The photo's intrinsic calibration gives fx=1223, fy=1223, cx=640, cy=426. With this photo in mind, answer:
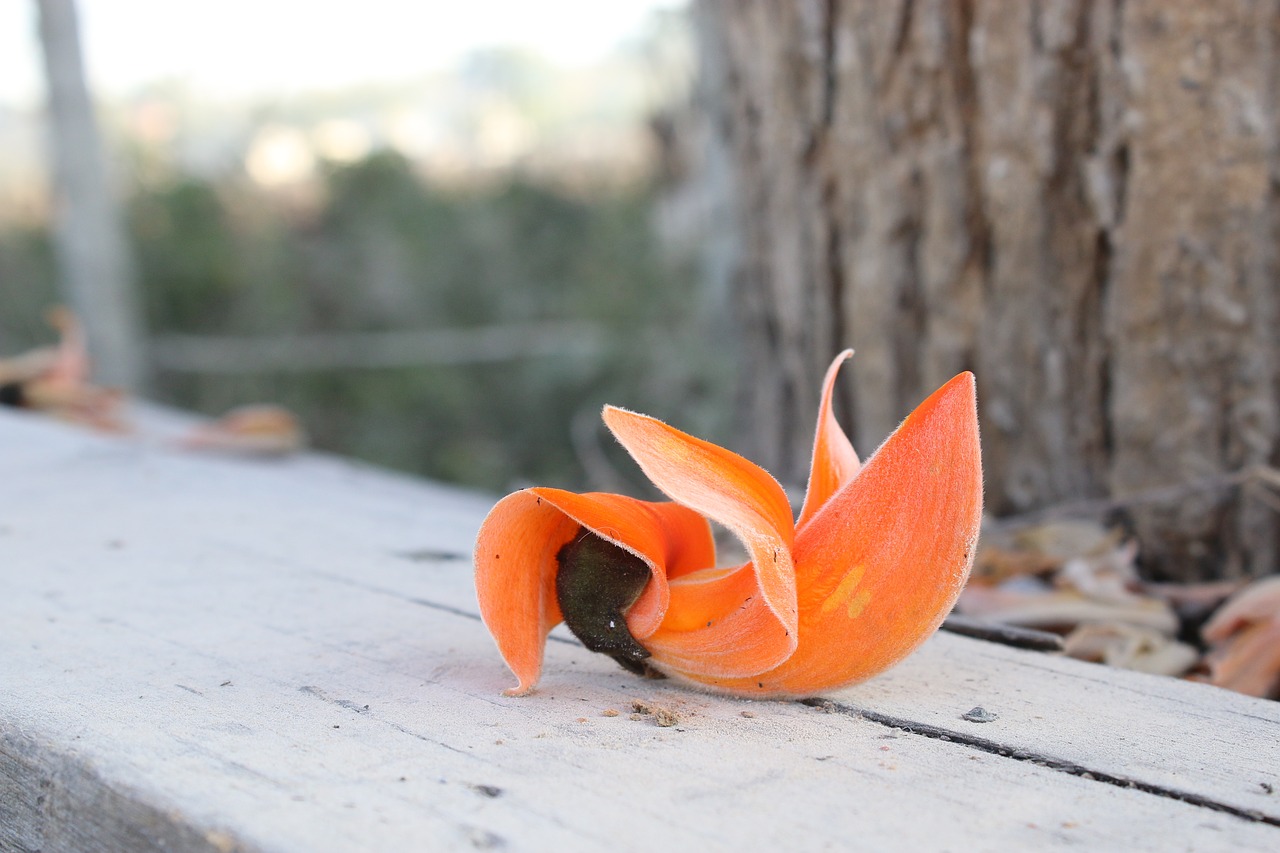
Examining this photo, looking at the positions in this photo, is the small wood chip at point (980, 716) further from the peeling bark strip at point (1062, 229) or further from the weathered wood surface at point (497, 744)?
the peeling bark strip at point (1062, 229)

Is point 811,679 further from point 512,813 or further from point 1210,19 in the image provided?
point 1210,19

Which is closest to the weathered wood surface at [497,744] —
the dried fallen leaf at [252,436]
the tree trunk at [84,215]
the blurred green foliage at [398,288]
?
the dried fallen leaf at [252,436]

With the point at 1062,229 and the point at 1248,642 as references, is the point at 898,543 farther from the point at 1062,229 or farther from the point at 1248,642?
the point at 1062,229

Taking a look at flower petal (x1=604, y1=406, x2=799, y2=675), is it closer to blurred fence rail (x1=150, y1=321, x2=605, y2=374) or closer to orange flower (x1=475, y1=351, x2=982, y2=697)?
orange flower (x1=475, y1=351, x2=982, y2=697)

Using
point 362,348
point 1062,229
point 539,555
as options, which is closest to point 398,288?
point 362,348

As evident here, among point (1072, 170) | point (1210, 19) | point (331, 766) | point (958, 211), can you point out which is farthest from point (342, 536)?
point (1210, 19)
